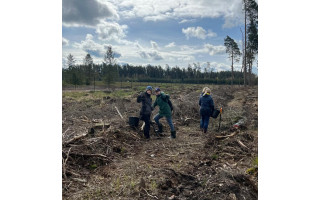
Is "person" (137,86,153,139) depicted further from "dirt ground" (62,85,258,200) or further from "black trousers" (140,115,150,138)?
"dirt ground" (62,85,258,200)

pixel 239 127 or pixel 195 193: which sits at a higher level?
pixel 239 127

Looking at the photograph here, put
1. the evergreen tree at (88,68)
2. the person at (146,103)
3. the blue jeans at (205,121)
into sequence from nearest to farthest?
the person at (146,103)
the blue jeans at (205,121)
the evergreen tree at (88,68)

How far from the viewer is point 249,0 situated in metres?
5.18

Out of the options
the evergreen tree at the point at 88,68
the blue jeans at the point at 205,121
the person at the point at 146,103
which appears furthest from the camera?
the evergreen tree at the point at 88,68

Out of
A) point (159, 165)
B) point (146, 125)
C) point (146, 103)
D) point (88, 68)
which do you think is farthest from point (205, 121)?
point (88, 68)

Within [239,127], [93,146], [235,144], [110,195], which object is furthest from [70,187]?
[239,127]

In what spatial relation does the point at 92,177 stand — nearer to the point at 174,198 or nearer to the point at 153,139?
the point at 174,198

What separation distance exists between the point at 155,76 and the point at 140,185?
73.2 m

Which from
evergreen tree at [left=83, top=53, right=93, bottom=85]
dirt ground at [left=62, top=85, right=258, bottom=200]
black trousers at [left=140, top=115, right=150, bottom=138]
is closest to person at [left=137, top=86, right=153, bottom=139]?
black trousers at [left=140, top=115, right=150, bottom=138]

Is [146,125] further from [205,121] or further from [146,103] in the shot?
[205,121]

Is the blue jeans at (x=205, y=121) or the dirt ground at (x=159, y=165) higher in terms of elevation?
the blue jeans at (x=205, y=121)

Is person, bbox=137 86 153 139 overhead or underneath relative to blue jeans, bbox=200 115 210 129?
overhead

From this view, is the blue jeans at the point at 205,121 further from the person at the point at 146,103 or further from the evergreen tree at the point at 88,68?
the evergreen tree at the point at 88,68

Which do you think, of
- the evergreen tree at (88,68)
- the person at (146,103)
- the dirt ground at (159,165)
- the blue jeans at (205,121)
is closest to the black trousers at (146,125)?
the person at (146,103)
